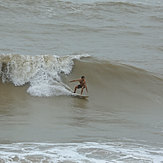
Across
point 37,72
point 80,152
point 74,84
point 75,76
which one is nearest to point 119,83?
point 75,76

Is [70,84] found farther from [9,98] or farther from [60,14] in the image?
[60,14]

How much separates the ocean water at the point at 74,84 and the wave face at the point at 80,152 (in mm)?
16

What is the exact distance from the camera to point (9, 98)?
11.1 m

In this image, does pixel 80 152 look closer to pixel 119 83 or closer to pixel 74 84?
pixel 74 84

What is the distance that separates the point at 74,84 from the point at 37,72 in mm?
1150

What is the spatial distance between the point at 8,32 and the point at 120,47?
4831 millimetres

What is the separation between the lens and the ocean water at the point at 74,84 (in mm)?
7395

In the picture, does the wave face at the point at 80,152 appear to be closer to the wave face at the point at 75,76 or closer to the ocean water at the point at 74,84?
the ocean water at the point at 74,84

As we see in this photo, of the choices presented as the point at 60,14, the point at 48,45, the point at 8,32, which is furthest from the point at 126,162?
the point at 60,14

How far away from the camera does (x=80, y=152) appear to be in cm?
703

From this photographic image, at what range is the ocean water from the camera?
7.39 metres

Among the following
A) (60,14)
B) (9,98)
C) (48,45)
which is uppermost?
(60,14)

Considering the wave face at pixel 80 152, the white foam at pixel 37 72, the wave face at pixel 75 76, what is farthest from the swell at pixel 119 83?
the wave face at pixel 80 152

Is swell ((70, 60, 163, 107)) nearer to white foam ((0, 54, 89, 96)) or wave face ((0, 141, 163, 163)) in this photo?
white foam ((0, 54, 89, 96))
